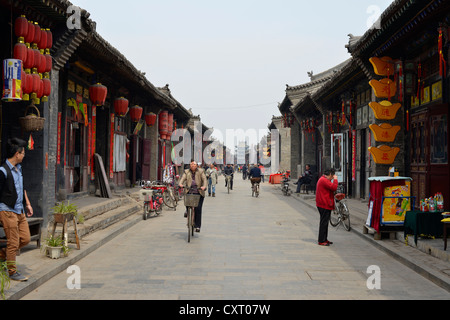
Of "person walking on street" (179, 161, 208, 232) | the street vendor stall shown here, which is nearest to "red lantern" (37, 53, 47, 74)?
"person walking on street" (179, 161, 208, 232)

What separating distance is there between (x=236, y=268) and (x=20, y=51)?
4835 millimetres

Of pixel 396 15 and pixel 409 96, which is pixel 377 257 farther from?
pixel 409 96

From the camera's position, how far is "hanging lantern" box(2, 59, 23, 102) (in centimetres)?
722

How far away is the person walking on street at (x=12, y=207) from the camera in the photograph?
5.63 metres

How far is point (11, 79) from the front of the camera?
7.25 meters

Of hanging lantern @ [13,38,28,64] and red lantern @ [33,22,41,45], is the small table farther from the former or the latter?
red lantern @ [33,22,41,45]

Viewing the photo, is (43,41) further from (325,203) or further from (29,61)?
(325,203)

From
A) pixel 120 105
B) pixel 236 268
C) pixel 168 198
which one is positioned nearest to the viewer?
pixel 236 268

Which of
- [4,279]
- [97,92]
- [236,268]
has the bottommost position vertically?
[236,268]

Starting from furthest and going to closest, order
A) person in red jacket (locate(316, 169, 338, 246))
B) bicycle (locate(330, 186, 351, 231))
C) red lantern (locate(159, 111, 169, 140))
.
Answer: red lantern (locate(159, 111, 169, 140)) → bicycle (locate(330, 186, 351, 231)) → person in red jacket (locate(316, 169, 338, 246))

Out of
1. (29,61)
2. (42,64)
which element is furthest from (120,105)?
(29,61)

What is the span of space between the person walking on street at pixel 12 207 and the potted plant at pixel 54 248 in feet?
3.67

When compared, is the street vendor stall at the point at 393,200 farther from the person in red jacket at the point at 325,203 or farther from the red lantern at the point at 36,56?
the red lantern at the point at 36,56

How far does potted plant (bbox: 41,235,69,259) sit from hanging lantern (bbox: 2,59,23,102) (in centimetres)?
225
